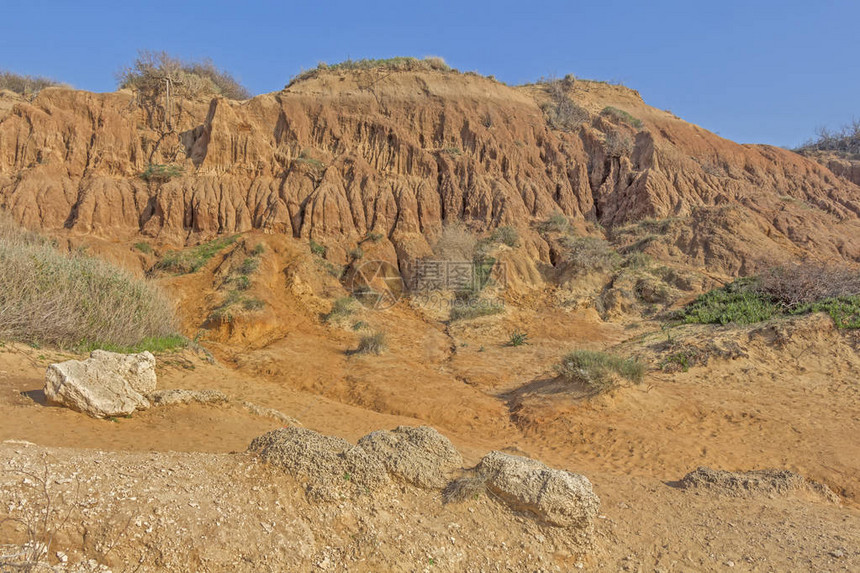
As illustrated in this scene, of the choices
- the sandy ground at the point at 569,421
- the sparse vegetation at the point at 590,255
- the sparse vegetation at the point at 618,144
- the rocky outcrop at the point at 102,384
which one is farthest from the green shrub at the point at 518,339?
the sparse vegetation at the point at 618,144

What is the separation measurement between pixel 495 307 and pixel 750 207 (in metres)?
13.7

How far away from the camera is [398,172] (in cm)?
2092

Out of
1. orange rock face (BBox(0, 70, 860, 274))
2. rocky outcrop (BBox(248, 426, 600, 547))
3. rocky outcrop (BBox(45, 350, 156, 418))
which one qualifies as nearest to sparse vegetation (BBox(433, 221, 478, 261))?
orange rock face (BBox(0, 70, 860, 274))

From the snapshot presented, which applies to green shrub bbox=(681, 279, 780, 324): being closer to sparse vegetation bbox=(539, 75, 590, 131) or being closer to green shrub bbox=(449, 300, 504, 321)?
green shrub bbox=(449, 300, 504, 321)

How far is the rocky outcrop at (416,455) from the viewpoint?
396cm

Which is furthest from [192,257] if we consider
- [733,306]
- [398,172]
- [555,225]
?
[733,306]

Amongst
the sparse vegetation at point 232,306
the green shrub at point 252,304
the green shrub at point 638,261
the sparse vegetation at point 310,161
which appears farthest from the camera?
the sparse vegetation at point 310,161

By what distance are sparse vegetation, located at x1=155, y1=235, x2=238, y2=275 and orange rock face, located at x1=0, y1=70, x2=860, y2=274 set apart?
995mm

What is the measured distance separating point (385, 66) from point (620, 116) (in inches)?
502

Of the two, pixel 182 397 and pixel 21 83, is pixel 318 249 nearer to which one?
pixel 182 397

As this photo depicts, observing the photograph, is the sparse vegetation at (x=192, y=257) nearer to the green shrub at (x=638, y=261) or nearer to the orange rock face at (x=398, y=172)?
the orange rock face at (x=398, y=172)

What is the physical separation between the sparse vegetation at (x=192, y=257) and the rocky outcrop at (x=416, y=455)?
13739 mm

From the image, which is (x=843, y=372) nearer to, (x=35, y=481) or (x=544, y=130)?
(x=35, y=481)

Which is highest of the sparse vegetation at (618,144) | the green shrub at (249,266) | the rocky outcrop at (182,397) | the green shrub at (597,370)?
the sparse vegetation at (618,144)
